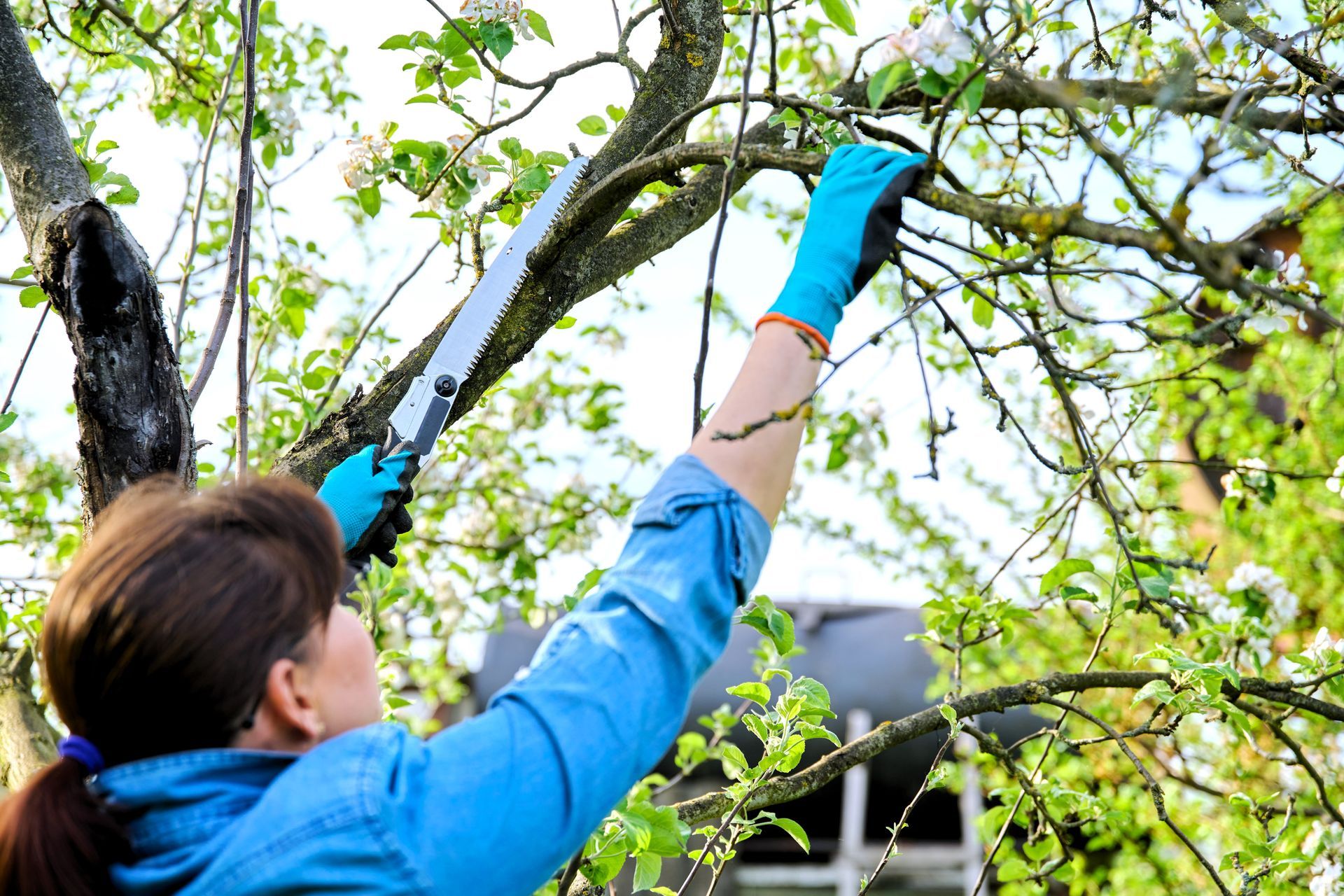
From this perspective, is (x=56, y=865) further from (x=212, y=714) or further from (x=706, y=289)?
(x=706, y=289)

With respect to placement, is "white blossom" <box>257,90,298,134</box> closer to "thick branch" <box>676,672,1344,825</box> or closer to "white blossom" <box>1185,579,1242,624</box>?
"thick branch" <box>676,672,1344,825</box>

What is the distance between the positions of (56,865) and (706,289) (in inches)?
32.2

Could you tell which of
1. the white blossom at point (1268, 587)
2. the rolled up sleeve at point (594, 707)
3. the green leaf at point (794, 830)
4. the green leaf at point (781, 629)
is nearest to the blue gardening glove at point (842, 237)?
the rolled up sleeve at point (594, 707)

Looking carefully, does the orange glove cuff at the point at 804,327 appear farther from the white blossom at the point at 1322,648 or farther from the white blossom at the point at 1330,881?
the white blossom at the point at 1330,881

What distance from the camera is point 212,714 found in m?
0.97

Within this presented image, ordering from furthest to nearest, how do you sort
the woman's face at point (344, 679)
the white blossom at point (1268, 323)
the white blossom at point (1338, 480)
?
the white blossom at point (1338, 480), the white blossom at point (1268, 323), the woman's face at point (344, 679)

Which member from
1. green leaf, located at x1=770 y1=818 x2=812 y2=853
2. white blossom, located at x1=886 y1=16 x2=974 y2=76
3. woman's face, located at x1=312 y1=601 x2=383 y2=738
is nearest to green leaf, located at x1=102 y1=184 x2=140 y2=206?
woman's face, located at x1=312 y1=601 x2=383 y2=738

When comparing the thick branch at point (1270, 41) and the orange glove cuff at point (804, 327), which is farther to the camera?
the thick branch at point (1270, 41)

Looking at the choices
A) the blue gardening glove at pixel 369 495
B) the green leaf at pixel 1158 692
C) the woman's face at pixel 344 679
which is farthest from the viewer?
the green leaf at pixel 1158 692

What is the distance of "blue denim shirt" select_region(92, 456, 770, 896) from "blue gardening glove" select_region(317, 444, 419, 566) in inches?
28.4

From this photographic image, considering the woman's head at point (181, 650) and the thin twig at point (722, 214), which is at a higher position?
the thin twig at point (722, 214)

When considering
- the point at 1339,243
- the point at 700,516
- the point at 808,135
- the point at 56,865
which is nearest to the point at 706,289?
the point at 700,516

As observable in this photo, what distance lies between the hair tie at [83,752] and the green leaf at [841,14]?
1.43 metres

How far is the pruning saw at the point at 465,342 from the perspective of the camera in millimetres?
1834
